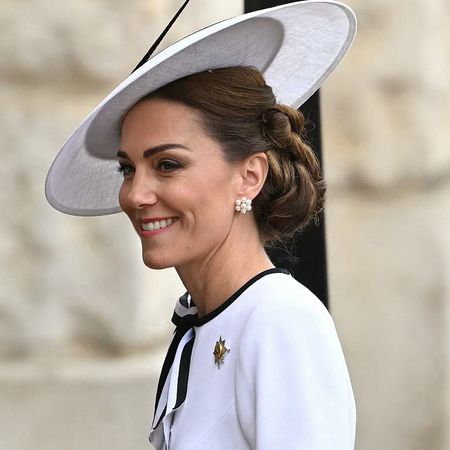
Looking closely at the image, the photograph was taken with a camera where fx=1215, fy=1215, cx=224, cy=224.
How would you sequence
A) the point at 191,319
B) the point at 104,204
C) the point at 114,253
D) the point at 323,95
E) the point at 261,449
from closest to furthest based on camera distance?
the point at 261,449 → the point at 191,319 → the point at 104,204 → the point at 114,253 → the point at 323,95

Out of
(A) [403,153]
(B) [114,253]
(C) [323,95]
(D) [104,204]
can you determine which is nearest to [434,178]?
(A) [403,153]

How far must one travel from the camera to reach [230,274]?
86.4 inches

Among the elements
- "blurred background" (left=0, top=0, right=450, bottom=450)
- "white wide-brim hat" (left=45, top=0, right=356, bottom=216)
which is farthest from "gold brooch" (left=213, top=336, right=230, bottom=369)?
"blurred background" (left=0, top=0, right=450, bottom=450)

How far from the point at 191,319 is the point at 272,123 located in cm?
40

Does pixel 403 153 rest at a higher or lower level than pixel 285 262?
higher

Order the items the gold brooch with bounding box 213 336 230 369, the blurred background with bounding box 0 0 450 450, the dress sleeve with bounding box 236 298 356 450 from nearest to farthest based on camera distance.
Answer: the dress sleeve with bounding box 236 298 356 450 < the gold brooch with bounding box 213 336 230 369 < the blurred background with bounding box 0 0 450 450

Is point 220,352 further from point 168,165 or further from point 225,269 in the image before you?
point 168,165

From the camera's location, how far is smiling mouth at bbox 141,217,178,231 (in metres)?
2.17

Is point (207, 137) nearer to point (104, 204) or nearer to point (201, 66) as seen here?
point (201, 66)

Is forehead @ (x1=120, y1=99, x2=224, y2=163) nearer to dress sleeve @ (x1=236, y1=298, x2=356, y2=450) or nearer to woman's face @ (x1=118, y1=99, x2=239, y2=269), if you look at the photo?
woman's face @ (x1=118, y1=99, x2=239, y2=269)

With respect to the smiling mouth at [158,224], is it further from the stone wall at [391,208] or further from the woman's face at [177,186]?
the stone wall at [391,208]

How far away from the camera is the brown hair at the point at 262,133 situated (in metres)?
2.17

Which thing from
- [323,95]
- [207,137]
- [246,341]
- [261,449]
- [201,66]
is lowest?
[261,449]

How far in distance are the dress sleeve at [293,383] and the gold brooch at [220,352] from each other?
6cm
